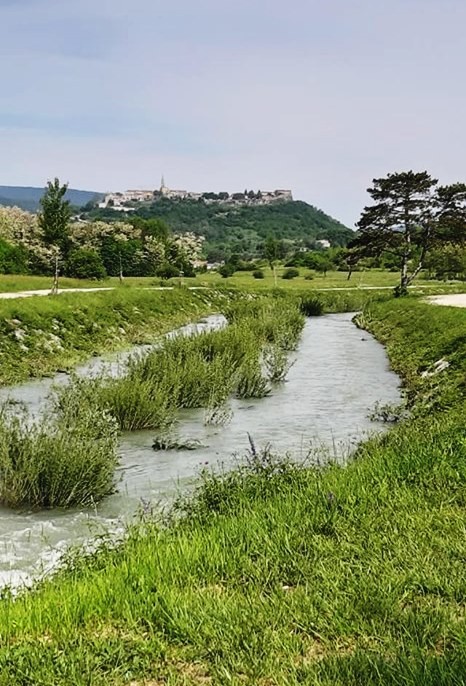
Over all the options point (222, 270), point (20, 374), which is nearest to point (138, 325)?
point (20, 374)

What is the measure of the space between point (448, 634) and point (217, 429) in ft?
35.3

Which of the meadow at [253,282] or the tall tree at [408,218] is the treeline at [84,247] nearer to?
the meadow at [253,282]

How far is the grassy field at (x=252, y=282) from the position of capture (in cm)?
5183

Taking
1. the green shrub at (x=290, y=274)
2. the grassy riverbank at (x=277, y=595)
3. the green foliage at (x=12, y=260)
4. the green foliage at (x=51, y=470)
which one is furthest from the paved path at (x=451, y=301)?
the green shrub at (x=290, y=274)

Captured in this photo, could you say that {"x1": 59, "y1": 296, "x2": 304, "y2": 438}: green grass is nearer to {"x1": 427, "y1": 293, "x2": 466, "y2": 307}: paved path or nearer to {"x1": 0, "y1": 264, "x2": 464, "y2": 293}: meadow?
{"x1": 427, "y1": 293, "x2": 466, "y2": 307}: paved path

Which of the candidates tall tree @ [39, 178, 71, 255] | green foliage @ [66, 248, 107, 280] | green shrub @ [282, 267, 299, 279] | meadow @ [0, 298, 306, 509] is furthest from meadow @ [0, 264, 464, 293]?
meadow @ [0, 298, 306, 509]

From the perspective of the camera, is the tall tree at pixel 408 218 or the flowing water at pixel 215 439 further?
the tall tree at pixel 408 218

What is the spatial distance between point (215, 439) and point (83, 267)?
180ft

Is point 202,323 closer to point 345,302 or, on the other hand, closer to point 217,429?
point 345,302

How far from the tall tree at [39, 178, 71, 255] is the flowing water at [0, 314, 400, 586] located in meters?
18.8

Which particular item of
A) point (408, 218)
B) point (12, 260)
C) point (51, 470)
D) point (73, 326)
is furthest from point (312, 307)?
point (51, 470)

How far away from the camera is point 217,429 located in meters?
15.2

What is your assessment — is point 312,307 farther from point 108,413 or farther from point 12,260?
point 108,413

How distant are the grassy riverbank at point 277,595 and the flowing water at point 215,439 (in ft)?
4.72
